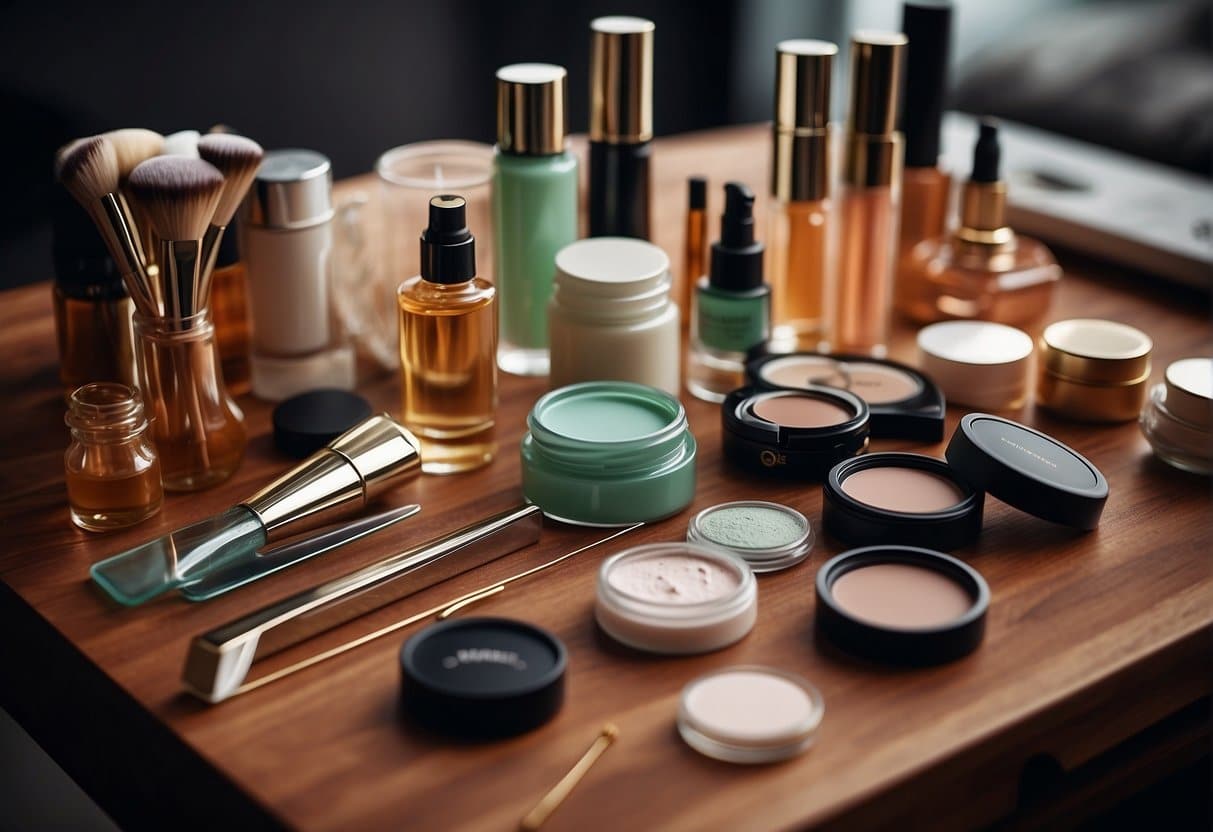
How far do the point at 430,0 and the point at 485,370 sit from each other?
1.04 meters

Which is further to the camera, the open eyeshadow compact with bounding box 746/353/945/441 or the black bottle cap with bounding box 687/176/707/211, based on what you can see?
the black bottle cap with bounding box 687/176/707/211

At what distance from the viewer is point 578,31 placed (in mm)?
2037

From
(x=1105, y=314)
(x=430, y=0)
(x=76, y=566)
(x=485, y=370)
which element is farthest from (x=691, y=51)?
(x=76, y=566)

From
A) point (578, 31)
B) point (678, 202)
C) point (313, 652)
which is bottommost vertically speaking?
point (313, 652)

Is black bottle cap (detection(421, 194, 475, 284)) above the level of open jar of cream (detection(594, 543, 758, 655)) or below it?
above

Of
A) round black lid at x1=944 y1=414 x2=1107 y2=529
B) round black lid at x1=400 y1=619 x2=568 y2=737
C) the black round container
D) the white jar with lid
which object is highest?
the white jar with lid

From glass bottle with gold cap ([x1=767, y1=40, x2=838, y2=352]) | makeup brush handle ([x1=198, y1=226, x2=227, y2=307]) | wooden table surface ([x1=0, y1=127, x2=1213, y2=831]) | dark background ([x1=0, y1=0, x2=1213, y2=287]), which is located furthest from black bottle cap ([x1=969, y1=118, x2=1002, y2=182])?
dark background ([x1=0, y1=0, x2=1213, y2=287])

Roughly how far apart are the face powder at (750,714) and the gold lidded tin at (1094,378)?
0.43 meters

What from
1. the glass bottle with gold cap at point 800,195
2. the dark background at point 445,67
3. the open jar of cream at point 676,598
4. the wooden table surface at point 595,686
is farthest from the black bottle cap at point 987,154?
the dark background at point 445,67

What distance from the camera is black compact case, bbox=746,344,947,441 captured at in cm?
Result: 99

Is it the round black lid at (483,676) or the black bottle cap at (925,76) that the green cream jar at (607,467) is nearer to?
the round black lid at (483,676)

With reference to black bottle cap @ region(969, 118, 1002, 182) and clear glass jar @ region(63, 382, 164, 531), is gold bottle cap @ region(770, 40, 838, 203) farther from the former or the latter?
clear glass jar @ region(63, 382, 164, 531)

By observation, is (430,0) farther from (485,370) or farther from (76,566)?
(76,566)

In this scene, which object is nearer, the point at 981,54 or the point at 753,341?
the point at 753,341
